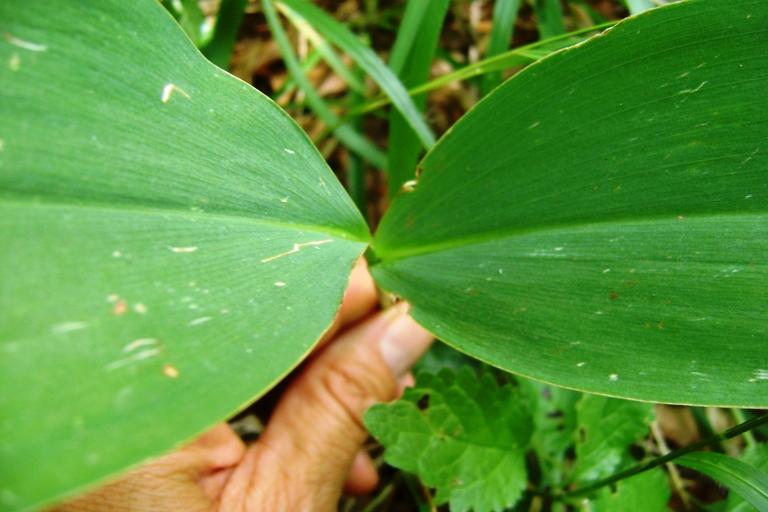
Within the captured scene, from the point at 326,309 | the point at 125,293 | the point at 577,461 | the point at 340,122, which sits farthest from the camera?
the point at 340,122

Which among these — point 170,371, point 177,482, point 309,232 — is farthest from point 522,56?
point 177,482

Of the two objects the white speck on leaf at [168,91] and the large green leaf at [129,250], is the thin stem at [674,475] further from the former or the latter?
the white speck on leaf at [168,91]

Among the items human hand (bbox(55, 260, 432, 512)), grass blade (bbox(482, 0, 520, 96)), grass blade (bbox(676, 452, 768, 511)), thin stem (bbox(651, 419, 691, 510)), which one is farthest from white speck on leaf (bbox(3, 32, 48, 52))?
thin stem (bbox(651, 419, 691, 510))

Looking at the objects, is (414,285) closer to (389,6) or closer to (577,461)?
(577,461)

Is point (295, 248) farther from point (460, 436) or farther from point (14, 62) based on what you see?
point (460, 436)

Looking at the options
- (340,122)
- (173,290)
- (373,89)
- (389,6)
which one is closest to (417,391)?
(173,290)
